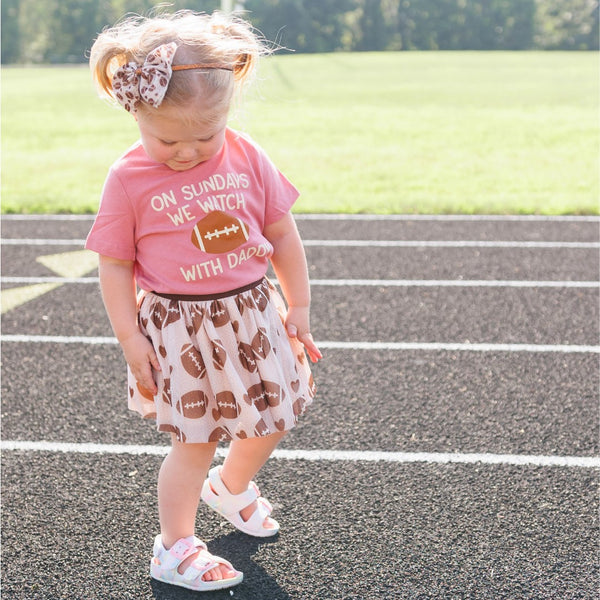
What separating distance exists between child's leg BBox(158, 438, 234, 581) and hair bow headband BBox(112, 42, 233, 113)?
3.49ft

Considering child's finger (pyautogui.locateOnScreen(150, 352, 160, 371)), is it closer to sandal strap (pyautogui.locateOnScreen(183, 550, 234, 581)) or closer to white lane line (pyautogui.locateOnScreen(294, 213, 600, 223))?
sandal strap (pyautogui.locateOnScreen(183, 550, 234, 581))

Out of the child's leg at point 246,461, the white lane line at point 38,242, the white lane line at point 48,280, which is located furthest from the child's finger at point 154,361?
the white lane line at point 38,242

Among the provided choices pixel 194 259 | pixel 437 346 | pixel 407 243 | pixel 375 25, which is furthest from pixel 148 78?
pixel 375 25

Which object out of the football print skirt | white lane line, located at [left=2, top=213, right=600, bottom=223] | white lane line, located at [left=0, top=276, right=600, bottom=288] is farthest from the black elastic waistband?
white lane line, located at [left=2, top=213, right=600, bottom=223]

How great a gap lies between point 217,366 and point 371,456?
1.24 meters

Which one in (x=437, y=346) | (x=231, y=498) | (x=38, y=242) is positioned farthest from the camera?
(x=38, y=242)

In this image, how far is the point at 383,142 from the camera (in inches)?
650

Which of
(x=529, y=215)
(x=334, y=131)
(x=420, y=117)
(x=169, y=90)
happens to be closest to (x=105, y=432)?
(x=169, y=90)

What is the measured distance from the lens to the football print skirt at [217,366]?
2.44 metres

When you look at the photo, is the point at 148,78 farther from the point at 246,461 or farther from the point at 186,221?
the point at 246,461

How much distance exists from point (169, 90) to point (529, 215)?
717cm

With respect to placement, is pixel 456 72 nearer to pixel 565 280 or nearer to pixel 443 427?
pixel 565 280

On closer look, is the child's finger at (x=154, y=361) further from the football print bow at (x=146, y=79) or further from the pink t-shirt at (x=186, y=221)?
the football print bow at (x=146, y=79)

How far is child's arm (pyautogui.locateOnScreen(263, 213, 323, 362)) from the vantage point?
8.64 ft
